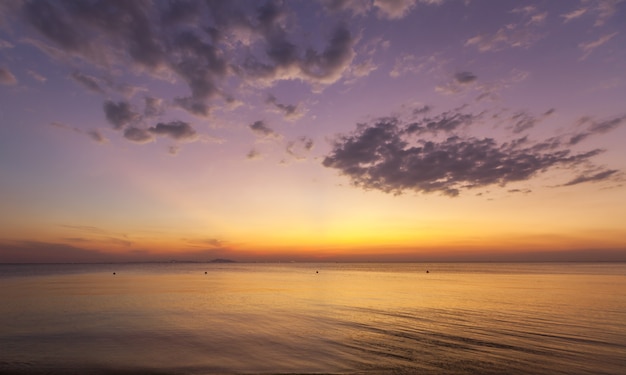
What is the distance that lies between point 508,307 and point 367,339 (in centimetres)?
2430

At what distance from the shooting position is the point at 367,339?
80.2 feet

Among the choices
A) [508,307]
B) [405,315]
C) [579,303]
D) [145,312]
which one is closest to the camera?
[405,315]

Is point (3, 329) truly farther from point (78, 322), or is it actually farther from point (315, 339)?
point (315, 339)

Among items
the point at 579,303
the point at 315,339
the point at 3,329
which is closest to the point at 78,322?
the point at 3,329

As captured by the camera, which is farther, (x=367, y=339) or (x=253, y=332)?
(x=253, y=332)

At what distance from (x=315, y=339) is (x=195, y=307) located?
2207 centimetres

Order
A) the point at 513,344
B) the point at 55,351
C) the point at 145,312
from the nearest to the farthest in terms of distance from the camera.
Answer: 1. the point at 55,351
2. the point at 513,344
3. the point at 145,312

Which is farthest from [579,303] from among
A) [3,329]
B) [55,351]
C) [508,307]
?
[3,329]

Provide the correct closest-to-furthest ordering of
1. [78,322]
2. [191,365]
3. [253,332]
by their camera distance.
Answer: [191,365] < [253,332] < [78,322]

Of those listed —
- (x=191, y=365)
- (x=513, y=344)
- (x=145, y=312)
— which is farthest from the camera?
(x=145, y=312)

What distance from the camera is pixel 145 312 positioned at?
37.2 meters

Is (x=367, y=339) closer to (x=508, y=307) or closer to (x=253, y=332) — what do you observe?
(x=253, y=332)

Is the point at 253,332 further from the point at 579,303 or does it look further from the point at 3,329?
the point at 579,303

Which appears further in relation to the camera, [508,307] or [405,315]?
[508,307]
